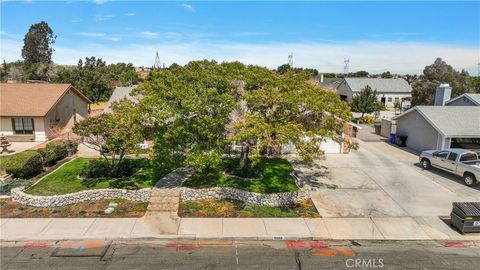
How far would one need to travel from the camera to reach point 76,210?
15664 mm

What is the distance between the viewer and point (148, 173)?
19.8m

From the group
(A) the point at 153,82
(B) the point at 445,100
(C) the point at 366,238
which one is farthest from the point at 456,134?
(A) the point at 153,82

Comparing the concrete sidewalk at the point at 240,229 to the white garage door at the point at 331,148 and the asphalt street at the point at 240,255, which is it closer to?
the asphalt street at the point at 240,255

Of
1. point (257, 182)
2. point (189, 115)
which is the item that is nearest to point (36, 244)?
point (189, 115)

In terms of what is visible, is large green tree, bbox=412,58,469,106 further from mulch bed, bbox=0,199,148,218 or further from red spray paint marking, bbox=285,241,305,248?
mulch bed, bbox=0,199,148,218

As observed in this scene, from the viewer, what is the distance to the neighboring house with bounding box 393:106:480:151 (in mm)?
24984

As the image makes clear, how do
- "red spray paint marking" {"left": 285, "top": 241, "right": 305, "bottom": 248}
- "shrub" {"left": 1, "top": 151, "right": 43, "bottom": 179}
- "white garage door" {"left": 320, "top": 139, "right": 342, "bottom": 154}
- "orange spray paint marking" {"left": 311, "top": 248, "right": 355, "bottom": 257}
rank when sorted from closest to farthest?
"orange spray paint marking" {"left": 311, "top": 248, "right": 355, "bottom": 257}
"red spray paint marking" {"left": 285, "top": 241, "right": 305, "bottom": 248}
"shrub" {"left": 1, "top": 151, "right": 43, "bottom": 179}
"white garage door" {"left": 320, "top": 139, "right": 342, "bottom": 154}

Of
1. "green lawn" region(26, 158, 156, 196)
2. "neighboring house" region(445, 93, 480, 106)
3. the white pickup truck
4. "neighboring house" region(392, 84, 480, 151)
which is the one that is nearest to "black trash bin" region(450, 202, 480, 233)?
the white pickup truck

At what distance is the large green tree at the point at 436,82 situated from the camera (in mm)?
43750

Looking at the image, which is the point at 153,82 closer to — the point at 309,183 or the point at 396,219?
the point at 309,183

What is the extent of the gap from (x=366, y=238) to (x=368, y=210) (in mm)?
2867

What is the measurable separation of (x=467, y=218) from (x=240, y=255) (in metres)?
9.29

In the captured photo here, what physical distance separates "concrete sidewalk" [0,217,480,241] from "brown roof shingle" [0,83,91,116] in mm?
17280

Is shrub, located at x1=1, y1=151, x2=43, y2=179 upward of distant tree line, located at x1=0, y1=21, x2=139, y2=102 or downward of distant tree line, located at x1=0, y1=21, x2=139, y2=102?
downward
